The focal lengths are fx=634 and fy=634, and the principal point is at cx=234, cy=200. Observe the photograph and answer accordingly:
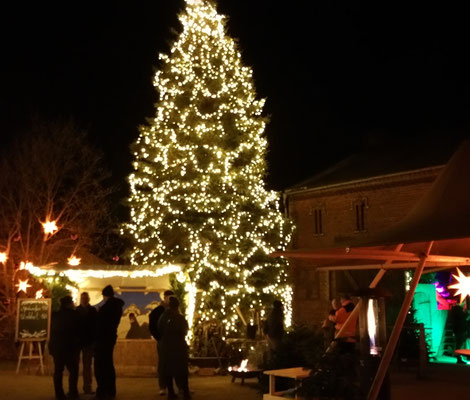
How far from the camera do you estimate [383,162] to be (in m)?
30.7

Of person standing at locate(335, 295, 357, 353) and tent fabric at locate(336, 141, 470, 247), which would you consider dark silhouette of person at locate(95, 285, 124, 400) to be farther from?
tent fabric at locate(336, 141, 470, 247)

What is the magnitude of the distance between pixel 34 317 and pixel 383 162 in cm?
1979

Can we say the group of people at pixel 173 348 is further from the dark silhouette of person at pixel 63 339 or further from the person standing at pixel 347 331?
the person standing at pixel 347 331

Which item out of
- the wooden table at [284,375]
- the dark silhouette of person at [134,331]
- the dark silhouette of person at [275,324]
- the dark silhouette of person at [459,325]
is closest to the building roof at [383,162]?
the dark silhouette of person at [459,325]

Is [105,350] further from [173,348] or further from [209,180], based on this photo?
[209,180]

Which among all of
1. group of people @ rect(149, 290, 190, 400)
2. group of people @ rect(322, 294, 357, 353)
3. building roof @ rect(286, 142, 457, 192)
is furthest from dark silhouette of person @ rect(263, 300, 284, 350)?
building roof @ rect(286, 142, 457, 192)

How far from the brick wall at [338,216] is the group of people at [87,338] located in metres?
16.5

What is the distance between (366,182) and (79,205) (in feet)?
43.3

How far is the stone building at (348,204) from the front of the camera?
27.6 metres

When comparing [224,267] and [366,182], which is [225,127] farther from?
[366,182]

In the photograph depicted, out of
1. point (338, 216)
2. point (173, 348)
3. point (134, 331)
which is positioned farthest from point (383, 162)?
point (173, 348)

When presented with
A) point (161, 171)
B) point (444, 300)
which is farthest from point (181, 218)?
point (444, 300)

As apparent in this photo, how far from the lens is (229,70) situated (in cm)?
2172

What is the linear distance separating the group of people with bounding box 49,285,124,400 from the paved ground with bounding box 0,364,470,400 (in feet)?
2.72
